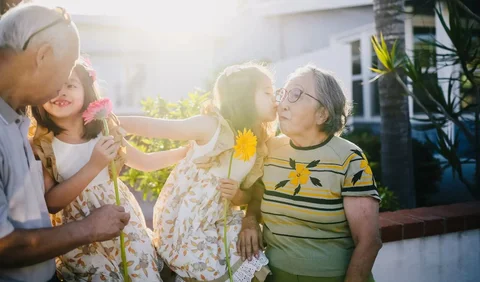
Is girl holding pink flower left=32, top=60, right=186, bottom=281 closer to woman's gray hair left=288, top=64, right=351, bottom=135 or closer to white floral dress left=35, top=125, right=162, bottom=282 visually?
→ white floral dress left=35, top=125, right=162, bottom=282

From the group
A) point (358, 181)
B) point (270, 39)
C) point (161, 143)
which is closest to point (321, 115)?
point (358, 181)

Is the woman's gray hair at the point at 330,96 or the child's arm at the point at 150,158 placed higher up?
the woman's gray hair at the point at 330,96

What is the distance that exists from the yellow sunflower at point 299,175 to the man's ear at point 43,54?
1231 mm

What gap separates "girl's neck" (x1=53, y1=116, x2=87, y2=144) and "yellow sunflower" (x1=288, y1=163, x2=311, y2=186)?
3.27ft

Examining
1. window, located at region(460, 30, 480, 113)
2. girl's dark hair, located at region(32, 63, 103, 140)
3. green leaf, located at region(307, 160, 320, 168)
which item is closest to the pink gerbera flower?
girl's dark hair, located at region(32, 63, 103, 140)

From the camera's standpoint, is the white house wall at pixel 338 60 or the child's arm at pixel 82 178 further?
the white house wall at pixel 338 60

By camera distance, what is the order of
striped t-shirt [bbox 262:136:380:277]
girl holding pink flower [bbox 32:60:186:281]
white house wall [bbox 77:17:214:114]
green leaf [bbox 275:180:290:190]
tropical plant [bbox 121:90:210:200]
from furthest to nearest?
white house wall [bbox 77:17:214:114] < tropical plant [bbox 121:90:210:200] < green leaf [bbox 275:180:290:190] < striped t-shirt [bbox 262:136:380:277] < girl holding pink flower [bbox 32:60:186:281]

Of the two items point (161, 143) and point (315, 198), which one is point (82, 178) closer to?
point (315, 198)

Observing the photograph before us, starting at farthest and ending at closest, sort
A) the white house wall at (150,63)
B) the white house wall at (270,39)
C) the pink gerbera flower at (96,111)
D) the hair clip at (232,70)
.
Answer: the white house wall at (150,63) < the white house wall at (270,39) < the hair clip at (232,70) < the pink gerbera flower at (96,111)

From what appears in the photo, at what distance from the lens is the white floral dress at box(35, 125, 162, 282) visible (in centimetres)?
221

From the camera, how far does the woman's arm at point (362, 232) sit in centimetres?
227

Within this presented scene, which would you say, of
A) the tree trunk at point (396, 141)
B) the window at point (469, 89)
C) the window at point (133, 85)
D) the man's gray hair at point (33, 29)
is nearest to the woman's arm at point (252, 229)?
the man's gray hair at point (33, 29)

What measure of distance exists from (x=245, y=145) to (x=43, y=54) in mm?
1011

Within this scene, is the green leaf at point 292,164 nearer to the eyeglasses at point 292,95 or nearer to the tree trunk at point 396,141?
the eyeglasses at point 292,95
